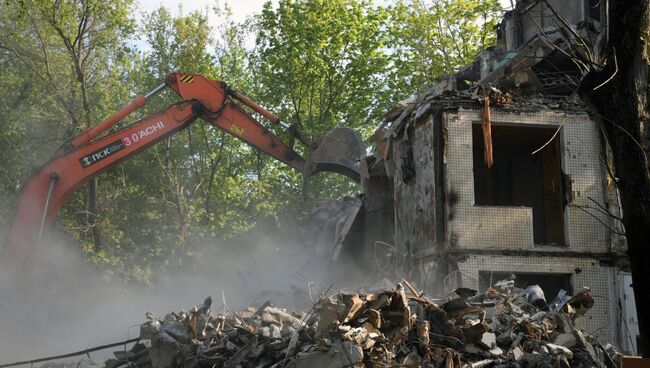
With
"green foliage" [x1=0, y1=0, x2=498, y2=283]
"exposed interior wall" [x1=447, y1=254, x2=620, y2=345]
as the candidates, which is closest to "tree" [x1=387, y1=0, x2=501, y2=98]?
"green foliage" [x1=0, y1=0, x2=498, y2=283]

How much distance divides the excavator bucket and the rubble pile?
7705mm

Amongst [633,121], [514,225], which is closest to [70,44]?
[514,225]

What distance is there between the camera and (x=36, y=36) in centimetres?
2714

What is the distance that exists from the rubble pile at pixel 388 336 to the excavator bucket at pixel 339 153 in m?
7.71

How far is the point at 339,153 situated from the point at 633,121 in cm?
1244

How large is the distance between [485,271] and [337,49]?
62.3ft

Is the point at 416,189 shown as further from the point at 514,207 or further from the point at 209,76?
the point at 209,76

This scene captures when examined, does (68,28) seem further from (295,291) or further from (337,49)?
(295,291)

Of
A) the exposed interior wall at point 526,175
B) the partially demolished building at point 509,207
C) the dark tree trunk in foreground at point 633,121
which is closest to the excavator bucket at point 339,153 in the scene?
the exposed interior wall at point 526,175

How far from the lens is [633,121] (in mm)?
6820

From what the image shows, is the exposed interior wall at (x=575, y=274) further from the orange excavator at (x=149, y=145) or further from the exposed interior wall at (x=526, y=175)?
the orange excavator at (x=149, y=145)

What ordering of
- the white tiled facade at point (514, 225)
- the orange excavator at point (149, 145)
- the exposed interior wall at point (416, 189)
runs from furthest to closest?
the orange excavator at point (149, 145), the exposed interior wall at point (416, 189), the white tiled facade at point (514, 225)

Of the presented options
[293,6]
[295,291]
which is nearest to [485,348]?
[295,291]

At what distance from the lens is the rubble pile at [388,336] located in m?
9.34
